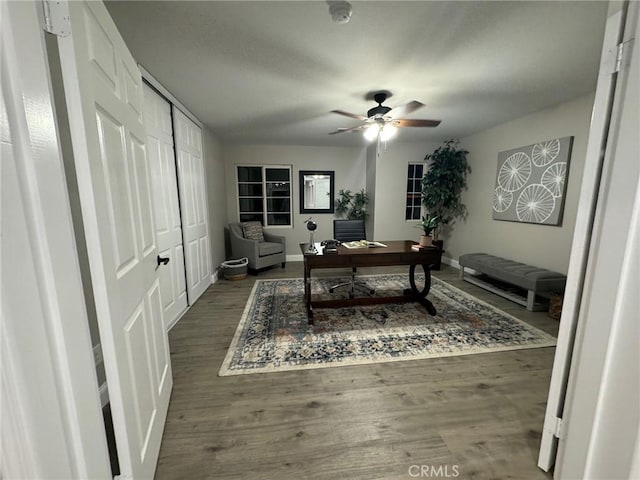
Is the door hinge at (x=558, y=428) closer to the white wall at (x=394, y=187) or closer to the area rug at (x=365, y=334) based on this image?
the area rug at (x=365, y=334)

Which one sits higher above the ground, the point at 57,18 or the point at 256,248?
the point at 57,18

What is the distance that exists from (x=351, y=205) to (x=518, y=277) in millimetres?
3125

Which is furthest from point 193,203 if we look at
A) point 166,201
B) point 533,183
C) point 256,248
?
point 533,183

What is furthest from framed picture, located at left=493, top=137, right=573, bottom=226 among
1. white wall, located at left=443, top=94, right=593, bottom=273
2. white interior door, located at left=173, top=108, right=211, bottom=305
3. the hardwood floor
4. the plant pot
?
white interior door, located at left=173, top=108, right=211, bottom=305

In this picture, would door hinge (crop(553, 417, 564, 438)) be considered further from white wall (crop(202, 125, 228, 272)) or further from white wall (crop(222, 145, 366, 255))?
white wall (crop(222, 145, 366, 255))

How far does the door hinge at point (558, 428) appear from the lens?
3.74 feet

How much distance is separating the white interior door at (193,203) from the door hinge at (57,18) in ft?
7.73

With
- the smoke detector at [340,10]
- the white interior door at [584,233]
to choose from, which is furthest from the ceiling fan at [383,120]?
the white interior door at [584,233]

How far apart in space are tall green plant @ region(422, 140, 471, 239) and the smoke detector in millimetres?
3598

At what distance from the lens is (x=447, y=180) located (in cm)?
453

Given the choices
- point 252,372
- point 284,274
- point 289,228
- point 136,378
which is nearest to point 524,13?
point 136,378

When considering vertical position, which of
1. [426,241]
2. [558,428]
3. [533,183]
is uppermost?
[533,183]

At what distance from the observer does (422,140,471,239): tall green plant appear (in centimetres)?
446

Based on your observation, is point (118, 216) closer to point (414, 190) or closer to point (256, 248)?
point (256, 248)
